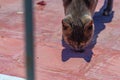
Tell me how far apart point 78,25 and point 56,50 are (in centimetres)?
53

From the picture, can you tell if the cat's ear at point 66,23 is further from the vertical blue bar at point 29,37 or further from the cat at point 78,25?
the vertical blue bar at point 29,37

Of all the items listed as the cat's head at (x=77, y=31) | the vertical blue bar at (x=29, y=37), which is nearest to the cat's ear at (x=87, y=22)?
the cat's head at (x=77, y=31)

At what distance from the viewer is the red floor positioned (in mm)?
4199

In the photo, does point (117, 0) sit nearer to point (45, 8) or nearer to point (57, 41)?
point (45, 8)

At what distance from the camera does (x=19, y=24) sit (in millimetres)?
5480

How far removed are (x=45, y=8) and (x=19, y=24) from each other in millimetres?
850

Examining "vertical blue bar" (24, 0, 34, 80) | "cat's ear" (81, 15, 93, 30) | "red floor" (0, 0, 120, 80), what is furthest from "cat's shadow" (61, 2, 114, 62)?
"vertical blue bar" (24, 0, 34, 80)

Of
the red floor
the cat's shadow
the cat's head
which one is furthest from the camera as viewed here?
the cat's shadow

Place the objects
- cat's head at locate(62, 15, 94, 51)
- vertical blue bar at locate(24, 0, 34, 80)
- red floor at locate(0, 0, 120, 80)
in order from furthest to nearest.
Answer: cat's head at locate(62, 15, 94, 51), red floor at locate(0, 0, 120, 80), vertical blue bar at locate(24, 0, 34, 80)

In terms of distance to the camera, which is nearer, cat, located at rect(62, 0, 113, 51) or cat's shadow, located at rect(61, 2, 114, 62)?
cat, located at rect(62, 0, 113, 51)

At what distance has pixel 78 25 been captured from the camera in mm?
4504

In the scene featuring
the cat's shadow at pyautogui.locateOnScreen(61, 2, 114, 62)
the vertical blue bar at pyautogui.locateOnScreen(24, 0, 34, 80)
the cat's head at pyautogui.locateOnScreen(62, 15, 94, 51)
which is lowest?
the cat's shadow at pyautogui.locateOnScreen(61, 2, 114, 62)

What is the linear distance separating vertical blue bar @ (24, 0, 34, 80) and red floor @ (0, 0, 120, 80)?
2.32 metres

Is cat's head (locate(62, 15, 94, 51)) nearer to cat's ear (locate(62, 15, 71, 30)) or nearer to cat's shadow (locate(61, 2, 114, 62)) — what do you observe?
cat's ear (locate(62, 15, 71, 30))
